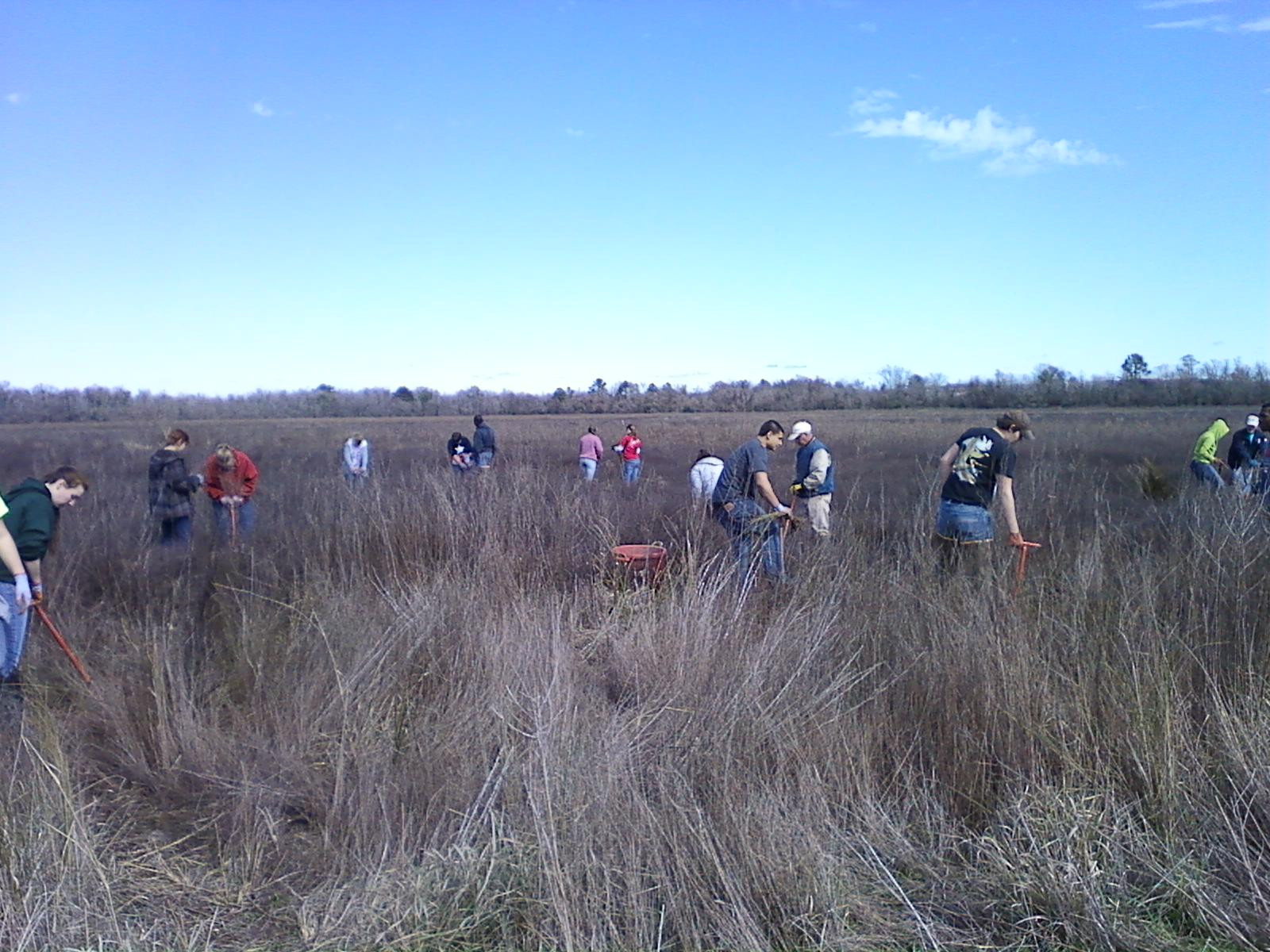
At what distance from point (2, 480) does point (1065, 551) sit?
17.5 meters

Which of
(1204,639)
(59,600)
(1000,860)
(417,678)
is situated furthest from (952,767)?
(59,600)

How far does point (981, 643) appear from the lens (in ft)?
14.1

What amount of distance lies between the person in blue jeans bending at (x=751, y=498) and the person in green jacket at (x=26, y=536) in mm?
3923

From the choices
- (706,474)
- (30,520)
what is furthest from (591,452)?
(30,520)

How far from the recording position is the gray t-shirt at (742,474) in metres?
7.65

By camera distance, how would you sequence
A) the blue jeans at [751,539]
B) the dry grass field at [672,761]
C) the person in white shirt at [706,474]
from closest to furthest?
the dry grass field at [672,761] → the blue jeans at [751,539] → the person in white shirt at [706,474]

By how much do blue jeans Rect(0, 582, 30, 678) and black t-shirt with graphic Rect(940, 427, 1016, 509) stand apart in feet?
18.6

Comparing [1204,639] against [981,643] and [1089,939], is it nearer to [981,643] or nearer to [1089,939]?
[981,643]

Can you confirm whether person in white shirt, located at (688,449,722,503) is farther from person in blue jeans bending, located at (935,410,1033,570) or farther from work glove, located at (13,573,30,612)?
work glove, located at (13,573,30,612)

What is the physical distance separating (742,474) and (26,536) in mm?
4644

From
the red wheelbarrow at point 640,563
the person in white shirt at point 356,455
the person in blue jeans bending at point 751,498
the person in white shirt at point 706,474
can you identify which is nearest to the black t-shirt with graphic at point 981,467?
the person in blue jeans bending at point 751,498

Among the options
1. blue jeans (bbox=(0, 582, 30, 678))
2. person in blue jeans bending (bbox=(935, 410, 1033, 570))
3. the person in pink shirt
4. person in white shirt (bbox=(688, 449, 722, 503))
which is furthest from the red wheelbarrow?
the person in pink shirt

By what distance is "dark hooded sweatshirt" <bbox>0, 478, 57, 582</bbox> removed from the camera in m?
5.27

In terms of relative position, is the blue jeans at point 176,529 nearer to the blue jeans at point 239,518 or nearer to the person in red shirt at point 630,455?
the blue jeans at point 239,518
